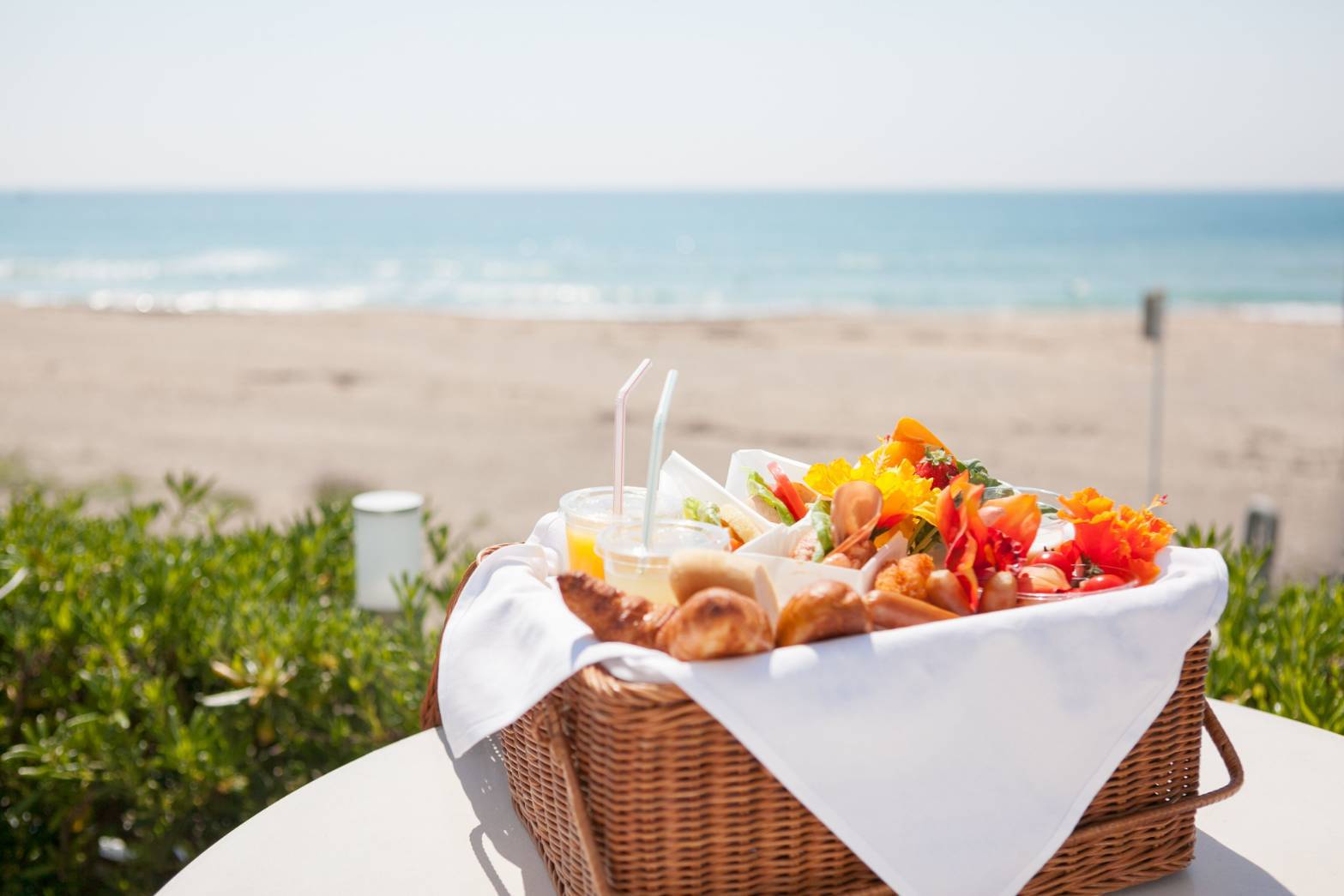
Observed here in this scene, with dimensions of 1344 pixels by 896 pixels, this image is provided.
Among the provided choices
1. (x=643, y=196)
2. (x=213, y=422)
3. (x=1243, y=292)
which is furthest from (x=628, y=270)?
(x=643, y=196)

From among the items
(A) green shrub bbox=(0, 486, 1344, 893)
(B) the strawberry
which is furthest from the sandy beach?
(B) the strawberry

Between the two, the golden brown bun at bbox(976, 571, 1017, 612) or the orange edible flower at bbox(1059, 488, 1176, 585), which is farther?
the orange edible flower at bbox(1059, 488, 1176, 585)

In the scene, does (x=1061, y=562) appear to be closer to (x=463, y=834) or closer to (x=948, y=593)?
(x=948, y=593)

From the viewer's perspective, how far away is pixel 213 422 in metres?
10.7

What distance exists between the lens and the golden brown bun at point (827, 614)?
3.95ft

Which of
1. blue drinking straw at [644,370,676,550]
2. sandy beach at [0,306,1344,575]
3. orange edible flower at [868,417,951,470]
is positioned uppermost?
blue drinking straw at [644,370,676,550]

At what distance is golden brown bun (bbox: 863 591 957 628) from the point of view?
4.20 feet

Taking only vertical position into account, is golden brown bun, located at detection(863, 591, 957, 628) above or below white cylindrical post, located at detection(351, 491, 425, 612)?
above

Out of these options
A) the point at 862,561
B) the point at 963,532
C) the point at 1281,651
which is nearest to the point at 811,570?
the point at 862,561

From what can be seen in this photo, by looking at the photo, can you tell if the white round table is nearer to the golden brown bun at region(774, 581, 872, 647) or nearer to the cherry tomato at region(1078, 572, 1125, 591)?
the cherry tomato at region(1078, 572, 1125, 591)

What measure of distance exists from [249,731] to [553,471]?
667 centimetres

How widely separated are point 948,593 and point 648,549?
0.36 metres

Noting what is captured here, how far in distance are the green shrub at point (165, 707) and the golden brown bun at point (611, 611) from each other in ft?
3.73

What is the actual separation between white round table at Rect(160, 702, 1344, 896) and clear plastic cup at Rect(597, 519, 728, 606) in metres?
0.39
